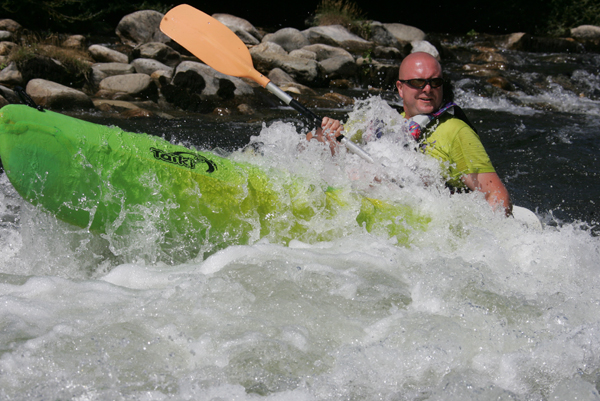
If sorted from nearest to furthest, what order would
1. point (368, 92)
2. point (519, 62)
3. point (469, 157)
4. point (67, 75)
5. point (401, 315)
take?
point (401, 315)
point (469, 157)
point (67, 75)
point (368, 92)
point (519, 62)

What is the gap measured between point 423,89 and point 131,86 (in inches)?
212

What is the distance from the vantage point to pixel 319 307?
7.23 feet

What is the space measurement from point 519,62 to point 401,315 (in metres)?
10.7

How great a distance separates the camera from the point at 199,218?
8.42 feet

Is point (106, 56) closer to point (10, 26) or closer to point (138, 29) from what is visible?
point (138, 29)

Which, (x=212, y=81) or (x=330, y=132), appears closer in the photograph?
(x=330, y=132)

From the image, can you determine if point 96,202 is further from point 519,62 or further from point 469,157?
point 519,62

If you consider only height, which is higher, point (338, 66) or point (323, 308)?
point (323, 308)

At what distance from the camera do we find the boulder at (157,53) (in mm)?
8742

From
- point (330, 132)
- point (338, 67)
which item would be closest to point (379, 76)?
point (338, 67)

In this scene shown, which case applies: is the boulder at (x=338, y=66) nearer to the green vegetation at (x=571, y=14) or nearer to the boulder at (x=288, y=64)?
the boulder at (x=288, y=64)

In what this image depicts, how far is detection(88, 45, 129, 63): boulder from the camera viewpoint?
8672 mm

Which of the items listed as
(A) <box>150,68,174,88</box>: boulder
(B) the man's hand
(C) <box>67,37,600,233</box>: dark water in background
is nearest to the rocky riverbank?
(A) <box>150,68,174,88</box>: boulder

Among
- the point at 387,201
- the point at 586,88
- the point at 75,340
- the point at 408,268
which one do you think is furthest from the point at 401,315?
the point at 586,88
